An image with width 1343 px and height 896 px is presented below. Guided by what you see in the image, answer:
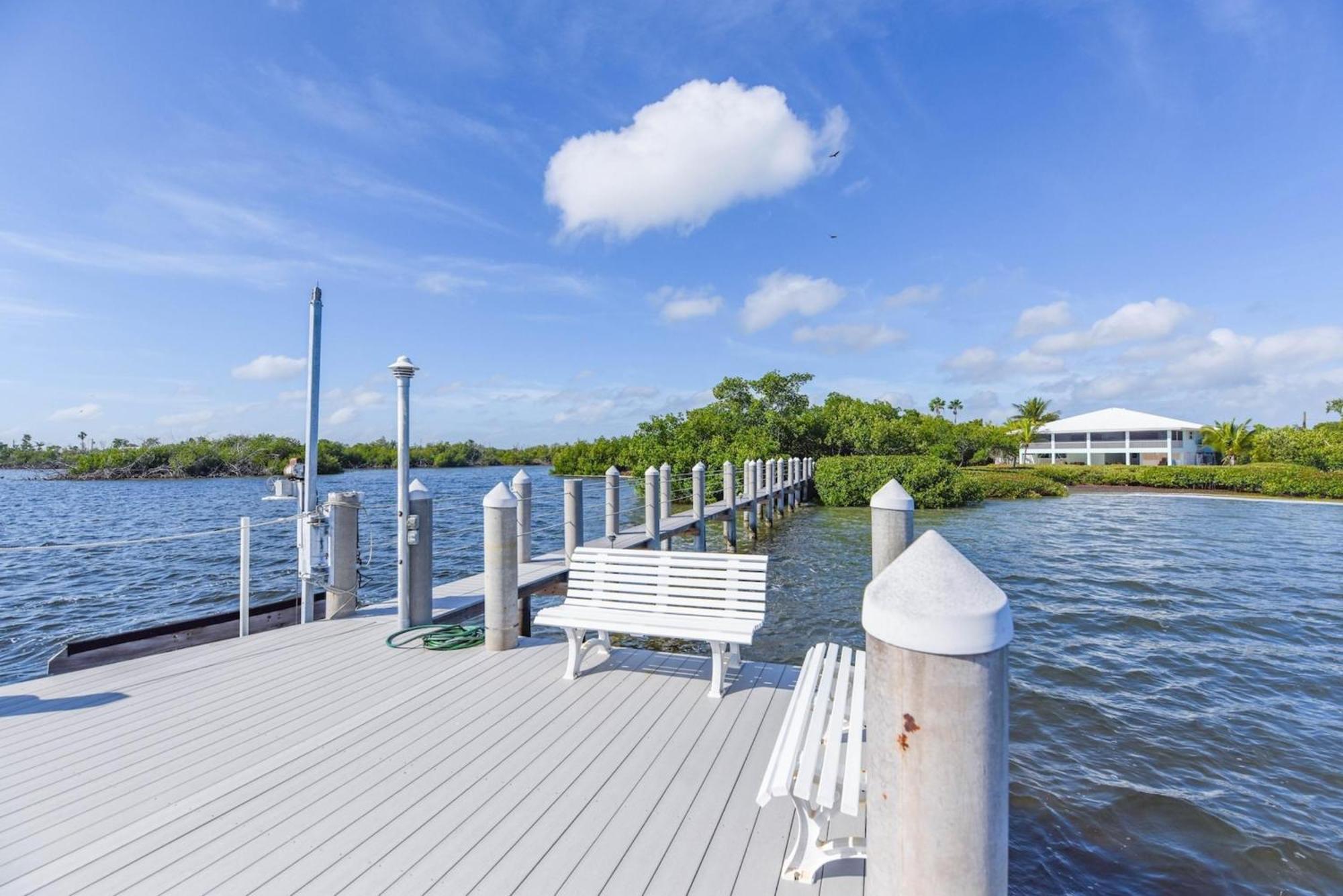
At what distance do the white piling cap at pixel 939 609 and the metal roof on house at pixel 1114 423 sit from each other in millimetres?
56167

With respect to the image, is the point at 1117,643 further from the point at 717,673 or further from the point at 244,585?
the point at 244,585

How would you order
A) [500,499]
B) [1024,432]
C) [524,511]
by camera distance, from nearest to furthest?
[500,499] < [524,511] < [1024,432]

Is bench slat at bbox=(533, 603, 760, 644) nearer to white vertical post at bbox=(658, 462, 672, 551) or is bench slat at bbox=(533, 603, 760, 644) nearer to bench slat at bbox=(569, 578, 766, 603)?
bench slat at bbox=(569, 578, 766, 603)

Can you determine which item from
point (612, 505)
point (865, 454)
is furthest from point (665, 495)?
point (865, 454)

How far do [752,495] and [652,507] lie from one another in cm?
769

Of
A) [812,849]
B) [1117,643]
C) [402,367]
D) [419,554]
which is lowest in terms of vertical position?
[1117,643]

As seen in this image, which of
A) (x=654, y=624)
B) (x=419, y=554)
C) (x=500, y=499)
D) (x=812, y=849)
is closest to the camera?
(x=812, y=849)

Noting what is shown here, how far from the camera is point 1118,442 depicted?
47156mm

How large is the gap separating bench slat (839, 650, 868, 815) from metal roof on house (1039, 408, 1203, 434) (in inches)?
2170

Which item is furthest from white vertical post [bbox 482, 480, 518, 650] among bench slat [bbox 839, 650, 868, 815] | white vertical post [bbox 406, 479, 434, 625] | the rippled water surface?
the rippled water surface

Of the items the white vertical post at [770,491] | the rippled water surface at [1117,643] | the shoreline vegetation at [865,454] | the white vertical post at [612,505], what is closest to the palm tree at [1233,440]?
the shoreline vegetation at [865,454]

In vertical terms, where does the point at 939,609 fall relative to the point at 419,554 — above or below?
above

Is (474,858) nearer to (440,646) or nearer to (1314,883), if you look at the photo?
(440,646)

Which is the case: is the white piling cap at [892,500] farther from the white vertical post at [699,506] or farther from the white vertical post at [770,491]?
the white vertical post at [770,491]
